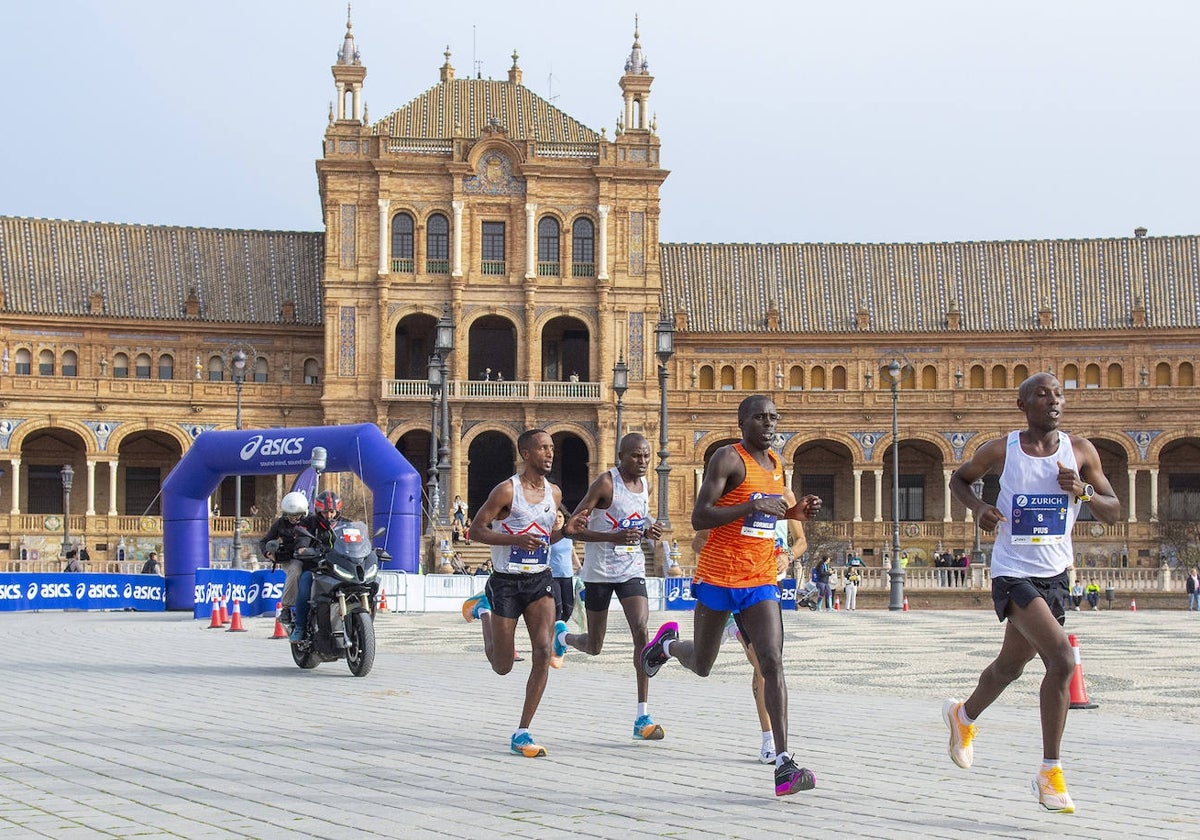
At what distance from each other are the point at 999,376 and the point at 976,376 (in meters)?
0.88

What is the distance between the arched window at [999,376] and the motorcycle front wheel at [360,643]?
172 feet

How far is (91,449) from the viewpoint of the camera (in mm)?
57969

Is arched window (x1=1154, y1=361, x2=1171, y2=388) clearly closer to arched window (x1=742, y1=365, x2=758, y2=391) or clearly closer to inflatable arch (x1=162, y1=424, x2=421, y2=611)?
arched window (x1=742, y1=365, x2=758, y2=391)

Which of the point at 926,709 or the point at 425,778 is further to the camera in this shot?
the point at 926,709

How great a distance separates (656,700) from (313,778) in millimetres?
4685

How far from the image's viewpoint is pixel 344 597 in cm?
1548

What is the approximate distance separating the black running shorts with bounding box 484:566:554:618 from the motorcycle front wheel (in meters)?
5.37

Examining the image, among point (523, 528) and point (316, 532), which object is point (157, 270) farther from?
point (523, 528)

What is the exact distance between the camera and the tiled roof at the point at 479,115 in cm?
6003

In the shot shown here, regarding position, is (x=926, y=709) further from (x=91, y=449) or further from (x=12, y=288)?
(x=12, y=288)

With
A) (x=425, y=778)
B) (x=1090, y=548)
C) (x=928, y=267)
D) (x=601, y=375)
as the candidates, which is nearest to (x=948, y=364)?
(x=928, y=267)

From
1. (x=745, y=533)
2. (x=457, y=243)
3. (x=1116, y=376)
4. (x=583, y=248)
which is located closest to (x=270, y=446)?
(x=745, y=533)

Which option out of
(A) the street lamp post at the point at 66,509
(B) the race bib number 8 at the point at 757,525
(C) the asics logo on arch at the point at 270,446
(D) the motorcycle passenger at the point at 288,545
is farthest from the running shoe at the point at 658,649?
(A) the street lamp post at the point at 66,509

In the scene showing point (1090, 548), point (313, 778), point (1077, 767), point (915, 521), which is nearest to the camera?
point (313, 778)
